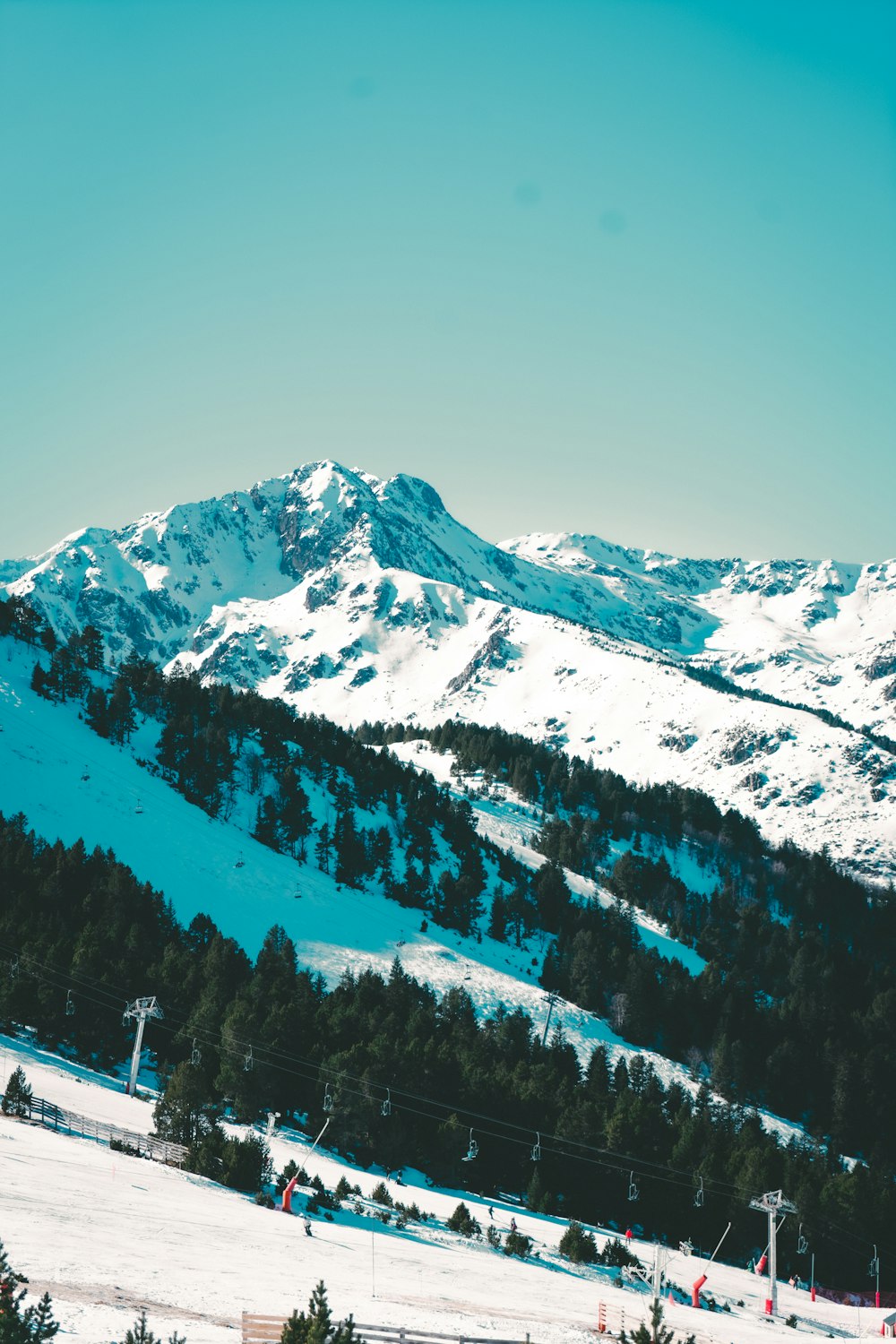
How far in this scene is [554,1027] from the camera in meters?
123

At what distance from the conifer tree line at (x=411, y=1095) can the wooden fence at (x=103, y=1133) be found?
231 inches

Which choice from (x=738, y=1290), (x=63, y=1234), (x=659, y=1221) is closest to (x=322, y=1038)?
(x=659, y=1221)

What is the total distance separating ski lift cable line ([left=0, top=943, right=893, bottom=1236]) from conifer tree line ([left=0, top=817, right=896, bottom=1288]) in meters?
0.13

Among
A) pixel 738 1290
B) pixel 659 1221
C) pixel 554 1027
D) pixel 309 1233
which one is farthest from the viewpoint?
pixel 554 1027

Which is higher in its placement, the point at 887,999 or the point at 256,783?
the point at 256,783

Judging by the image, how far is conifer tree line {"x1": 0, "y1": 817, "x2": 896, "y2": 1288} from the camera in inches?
2633

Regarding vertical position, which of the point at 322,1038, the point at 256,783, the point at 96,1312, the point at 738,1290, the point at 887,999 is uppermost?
the point at 256,783

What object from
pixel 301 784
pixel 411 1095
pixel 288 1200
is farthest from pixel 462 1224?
pixel 301 784

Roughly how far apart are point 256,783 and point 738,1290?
371 feet

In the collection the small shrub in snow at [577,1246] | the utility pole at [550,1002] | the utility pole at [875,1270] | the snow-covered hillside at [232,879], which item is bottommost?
the utility pole at [875,1270]

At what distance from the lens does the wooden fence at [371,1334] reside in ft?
85.5

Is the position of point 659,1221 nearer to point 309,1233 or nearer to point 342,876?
point 309,1233

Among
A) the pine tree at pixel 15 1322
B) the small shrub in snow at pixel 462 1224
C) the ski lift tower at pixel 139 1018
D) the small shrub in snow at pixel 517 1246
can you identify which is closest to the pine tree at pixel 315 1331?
the pine tree at pixel 15 1322

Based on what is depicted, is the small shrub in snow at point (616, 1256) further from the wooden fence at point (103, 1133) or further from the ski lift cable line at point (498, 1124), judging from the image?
the wooden fence at point (103, 1133)
